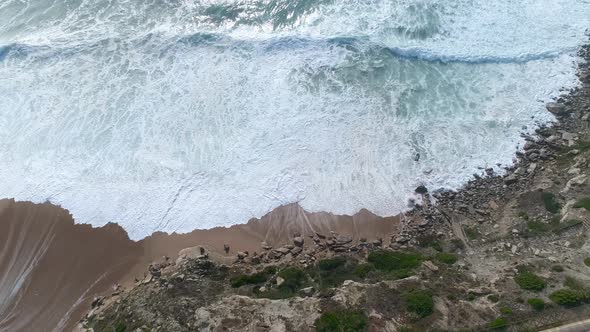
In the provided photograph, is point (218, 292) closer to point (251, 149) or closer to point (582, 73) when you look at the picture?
point (251, 149)

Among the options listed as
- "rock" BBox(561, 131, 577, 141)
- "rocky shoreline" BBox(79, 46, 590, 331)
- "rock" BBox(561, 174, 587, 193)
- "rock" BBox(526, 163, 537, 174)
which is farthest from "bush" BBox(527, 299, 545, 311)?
"rock" BBox(561, 131, 577, 141)

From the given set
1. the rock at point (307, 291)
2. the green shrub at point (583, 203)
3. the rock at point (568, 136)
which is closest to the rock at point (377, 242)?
the rock at point (307, 291)

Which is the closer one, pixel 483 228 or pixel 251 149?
pixel 483 228

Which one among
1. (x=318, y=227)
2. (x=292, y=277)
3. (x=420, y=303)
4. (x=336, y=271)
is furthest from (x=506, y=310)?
(x=318, y=227)

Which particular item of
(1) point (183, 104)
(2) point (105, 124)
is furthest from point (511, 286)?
(2) point (105, 124)

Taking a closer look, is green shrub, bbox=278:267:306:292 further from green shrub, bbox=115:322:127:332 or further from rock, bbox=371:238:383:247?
green shrub, bbox=115:322:127:332

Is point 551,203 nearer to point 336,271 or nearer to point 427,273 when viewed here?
point 427,273

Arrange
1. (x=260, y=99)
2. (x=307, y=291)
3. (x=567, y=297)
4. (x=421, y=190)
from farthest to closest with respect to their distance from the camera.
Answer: (x=260, y=99)
(x=421, y=190)
(x=307, y=291)
(x=567, y=297)
